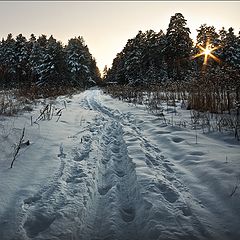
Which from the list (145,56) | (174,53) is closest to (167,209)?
(174,53)

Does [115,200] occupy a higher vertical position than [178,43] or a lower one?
lower

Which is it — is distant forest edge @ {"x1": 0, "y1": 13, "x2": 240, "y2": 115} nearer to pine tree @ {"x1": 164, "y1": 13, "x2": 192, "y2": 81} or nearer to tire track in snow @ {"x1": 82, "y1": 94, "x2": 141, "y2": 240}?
pine tree @ {"x1": 164, "y1": 13, "x2": 192, "y2": 81}

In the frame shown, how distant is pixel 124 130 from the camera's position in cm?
607

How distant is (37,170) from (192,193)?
6.91 feet

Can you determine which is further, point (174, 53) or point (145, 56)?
point (145, 56)

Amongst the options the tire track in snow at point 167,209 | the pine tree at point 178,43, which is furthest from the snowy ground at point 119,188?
the pine tree at point 178,43

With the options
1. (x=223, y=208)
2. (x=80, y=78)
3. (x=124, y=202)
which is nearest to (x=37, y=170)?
Result: (x=124, y=202)

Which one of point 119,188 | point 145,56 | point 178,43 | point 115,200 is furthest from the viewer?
point 145,56

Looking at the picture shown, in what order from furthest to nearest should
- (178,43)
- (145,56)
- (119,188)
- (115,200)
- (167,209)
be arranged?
(145,56) < (178,43) < (119,188) < (115,200) < (167,209)

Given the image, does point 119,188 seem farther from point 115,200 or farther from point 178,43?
point 178,43

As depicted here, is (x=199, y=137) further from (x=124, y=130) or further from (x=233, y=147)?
(x=124, y=130)

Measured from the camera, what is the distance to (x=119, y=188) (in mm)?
3062

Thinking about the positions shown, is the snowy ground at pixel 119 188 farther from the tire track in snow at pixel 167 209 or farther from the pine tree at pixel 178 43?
the pine tree at pixel 178 43

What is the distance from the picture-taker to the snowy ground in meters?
2.25
